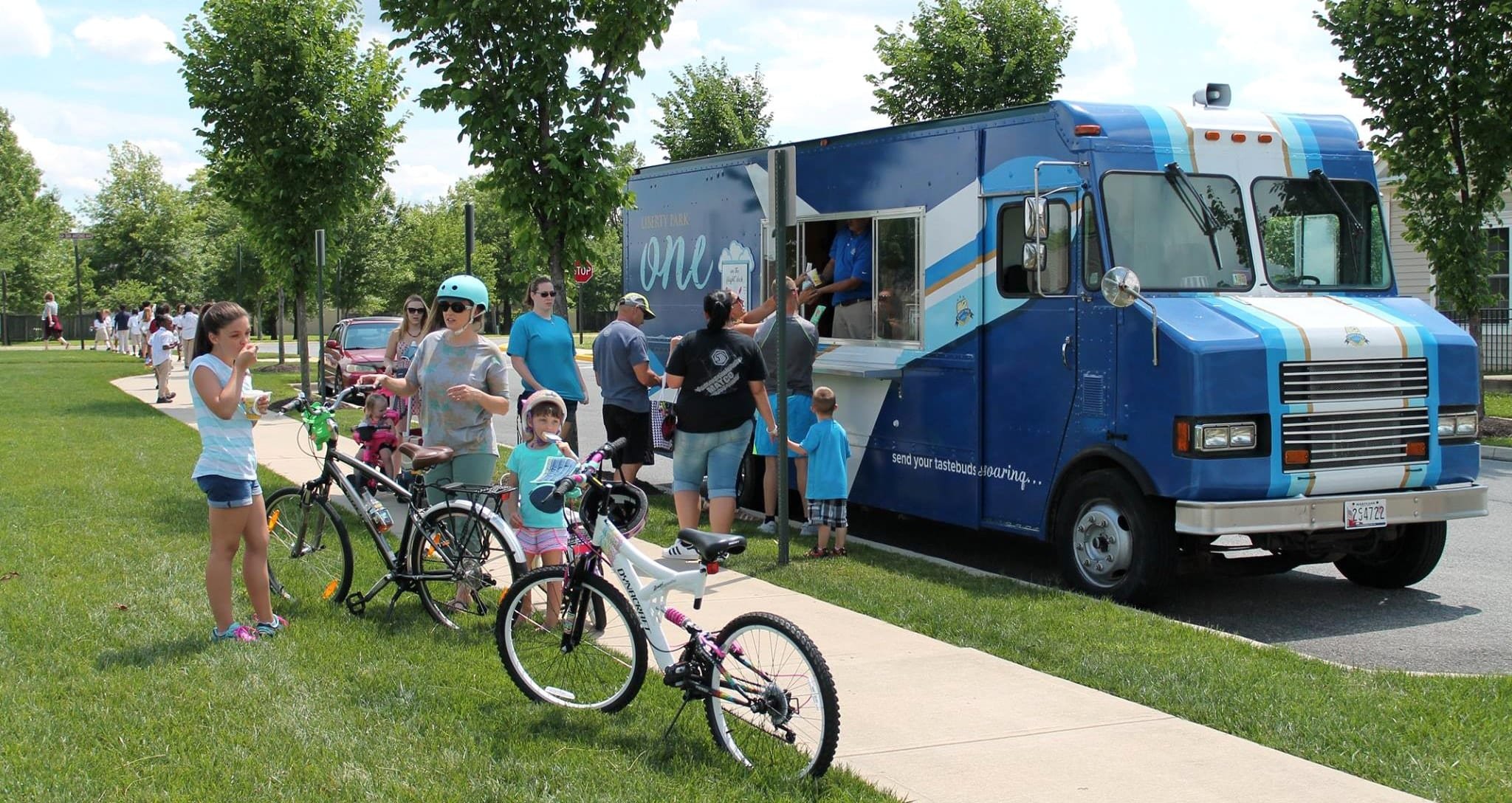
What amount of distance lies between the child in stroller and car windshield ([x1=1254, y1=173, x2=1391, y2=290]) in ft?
21.0

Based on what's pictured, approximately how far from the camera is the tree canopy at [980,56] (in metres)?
23.8

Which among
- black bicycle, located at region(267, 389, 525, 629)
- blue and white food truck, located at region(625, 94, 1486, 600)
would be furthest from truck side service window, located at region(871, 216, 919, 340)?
black bicycle, located at region(267, 389, 525, 629)

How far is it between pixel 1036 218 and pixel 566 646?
13.3 feet

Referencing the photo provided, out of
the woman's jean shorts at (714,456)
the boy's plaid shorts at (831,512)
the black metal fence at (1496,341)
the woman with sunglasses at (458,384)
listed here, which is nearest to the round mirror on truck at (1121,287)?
the woman's jean shorts at (714,456)

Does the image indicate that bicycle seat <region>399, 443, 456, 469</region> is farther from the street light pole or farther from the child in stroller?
the street light pole

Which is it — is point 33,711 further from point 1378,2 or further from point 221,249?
point 221,249

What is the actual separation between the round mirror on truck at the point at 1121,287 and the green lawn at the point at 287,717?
354 cm

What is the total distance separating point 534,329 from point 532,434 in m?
3.25

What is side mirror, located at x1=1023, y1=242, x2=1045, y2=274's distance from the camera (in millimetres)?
8602

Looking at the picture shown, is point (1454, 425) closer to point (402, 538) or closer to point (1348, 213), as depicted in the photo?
point (1348, 213)

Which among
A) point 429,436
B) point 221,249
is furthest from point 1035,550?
point 221,249

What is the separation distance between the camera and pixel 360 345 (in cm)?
2664

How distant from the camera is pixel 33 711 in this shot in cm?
581

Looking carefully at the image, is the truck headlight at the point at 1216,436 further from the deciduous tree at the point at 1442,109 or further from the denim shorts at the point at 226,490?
the deciduous tree at the point at 1442,109
